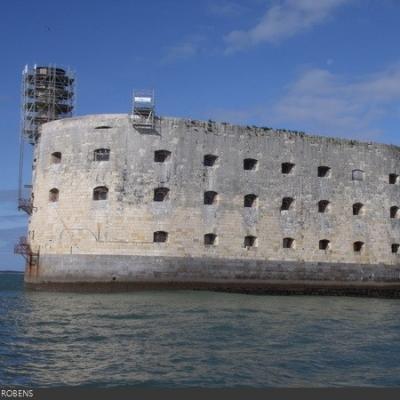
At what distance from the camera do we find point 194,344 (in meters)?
11.3

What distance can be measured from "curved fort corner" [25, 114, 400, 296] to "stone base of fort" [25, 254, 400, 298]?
39 millimetres

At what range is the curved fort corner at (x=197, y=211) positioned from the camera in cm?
2275

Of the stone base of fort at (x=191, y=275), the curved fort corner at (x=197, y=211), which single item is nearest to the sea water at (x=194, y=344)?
the stone base of fort at (x=191, y=275)

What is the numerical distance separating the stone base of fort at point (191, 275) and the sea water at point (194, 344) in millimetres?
3036

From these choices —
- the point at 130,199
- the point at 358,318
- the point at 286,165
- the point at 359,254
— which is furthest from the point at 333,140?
the point at 358,318

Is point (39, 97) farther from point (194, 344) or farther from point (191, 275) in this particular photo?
point (194, 344)

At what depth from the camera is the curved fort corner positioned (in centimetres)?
2275

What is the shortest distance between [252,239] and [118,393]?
1780cm

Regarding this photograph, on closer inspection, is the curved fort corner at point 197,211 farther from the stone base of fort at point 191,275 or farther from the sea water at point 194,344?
the sea water at point 194,344

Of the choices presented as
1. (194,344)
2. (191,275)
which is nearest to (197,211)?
(191,275)

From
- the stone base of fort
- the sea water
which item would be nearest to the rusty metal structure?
the stone base of fort

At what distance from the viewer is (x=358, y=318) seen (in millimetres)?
16844

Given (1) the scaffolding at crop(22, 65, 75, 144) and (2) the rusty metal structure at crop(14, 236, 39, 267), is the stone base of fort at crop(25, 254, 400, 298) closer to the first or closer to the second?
(2) the rusty metal structure at crop(14, 236, 39, 267)

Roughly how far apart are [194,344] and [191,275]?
11.6 m
